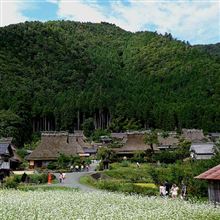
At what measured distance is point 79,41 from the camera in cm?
18838

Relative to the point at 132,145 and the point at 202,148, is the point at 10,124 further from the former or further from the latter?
the point at 202,148

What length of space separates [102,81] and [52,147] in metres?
84.4

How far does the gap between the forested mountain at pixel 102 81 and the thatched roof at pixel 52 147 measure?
95.6ft

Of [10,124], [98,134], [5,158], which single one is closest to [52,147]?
[5,158]

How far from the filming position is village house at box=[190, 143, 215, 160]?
63.3 metres

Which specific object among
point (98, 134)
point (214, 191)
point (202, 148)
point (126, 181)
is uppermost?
point (98, 134)

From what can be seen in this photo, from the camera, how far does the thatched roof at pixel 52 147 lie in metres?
64.1

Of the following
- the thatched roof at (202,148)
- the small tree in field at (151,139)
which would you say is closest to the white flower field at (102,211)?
the thatched roof at (202,148)

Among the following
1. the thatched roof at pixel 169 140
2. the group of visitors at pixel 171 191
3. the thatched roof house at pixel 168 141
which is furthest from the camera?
the thatched roof at pixel 169 140

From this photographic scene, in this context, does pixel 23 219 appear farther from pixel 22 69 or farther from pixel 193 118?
pixel 22 69

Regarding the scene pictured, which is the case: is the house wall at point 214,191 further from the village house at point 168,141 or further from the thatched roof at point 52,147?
the village house at point 168,141

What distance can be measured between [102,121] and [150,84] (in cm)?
2400

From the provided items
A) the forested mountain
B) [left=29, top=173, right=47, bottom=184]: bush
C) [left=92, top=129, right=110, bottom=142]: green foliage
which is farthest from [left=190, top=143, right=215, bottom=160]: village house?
the forested mountain

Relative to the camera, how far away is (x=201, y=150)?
2544 inches
